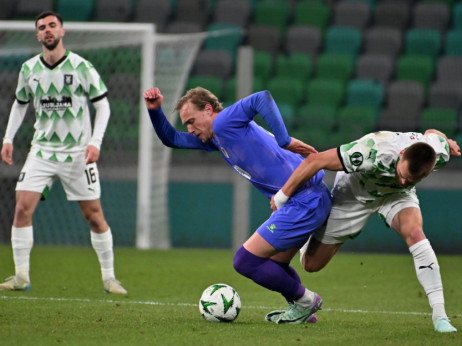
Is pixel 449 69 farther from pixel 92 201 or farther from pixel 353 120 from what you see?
pixel 92 201

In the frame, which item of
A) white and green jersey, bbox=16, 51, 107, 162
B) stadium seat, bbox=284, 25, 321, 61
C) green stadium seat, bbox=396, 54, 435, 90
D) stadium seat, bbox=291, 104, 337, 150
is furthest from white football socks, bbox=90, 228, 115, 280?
stadium seat, bbox=284, 25, 321, 61

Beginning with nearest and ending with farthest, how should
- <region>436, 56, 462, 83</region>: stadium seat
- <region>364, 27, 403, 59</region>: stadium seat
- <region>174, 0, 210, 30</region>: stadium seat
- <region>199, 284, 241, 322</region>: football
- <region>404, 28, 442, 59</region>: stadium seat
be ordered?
<region>199, 284, 241, 322</region>: football
<region>436, 56, 462, 83</region>: stadium seat
<region>404, 28, 442, 59</region>: stadium seat
<region>364, 27, 403, 59</region>: stadium seat
<region>174, 0, 210, 30</region>: stadium seat

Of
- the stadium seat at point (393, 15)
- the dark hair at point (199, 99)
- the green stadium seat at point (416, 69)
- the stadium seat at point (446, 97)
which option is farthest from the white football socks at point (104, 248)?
the stadium seat at point (393, 15)

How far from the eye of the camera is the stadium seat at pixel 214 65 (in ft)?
54.9

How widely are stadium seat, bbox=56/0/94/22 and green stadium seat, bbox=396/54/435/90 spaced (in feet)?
20.5

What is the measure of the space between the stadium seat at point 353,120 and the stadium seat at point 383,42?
2115 millimetres

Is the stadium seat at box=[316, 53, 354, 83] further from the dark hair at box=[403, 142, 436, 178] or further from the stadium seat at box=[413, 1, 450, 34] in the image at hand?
the dark hair at box=[403, 142, 436, 178]

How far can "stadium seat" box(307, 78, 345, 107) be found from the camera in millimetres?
16188

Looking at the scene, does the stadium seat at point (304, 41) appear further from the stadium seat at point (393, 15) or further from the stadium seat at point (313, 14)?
the stadium seat at point (393, 15)

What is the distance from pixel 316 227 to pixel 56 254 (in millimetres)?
6715

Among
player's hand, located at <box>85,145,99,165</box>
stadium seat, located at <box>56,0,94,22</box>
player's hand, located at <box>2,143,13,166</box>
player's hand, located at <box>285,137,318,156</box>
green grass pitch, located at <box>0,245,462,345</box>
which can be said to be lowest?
green grass pitch, located at <box>0,245,462,345</box>

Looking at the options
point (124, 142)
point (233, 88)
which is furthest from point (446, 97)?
point (124, 142)

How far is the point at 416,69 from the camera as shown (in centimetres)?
1672

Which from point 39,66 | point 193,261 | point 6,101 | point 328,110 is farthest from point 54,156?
point 328,110
